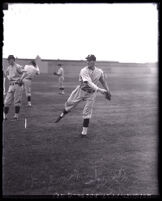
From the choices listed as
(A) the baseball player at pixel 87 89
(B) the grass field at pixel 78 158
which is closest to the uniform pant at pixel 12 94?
(B) the grass field at pixel 78 158

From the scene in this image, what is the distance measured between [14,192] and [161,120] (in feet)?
7.53

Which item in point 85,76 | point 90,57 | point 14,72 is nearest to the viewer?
point 90,57

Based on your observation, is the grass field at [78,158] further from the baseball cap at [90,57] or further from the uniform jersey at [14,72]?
the baseball cap at [90,57]

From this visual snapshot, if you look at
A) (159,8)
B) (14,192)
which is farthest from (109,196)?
(159,8)

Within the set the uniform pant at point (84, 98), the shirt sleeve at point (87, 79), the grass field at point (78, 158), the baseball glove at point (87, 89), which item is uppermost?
the shirt sleeve at point (87, 79)

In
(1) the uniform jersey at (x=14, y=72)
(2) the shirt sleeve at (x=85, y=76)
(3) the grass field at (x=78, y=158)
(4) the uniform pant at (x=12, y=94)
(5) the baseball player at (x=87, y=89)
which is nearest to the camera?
(3) the grass field at (x=78, y=158)

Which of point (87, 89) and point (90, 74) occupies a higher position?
point (90, 74)

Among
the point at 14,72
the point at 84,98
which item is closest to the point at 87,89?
the point at 84,98

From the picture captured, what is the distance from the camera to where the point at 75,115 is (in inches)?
467

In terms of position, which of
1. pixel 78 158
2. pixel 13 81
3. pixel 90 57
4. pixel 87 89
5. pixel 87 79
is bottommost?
pixel 78 158

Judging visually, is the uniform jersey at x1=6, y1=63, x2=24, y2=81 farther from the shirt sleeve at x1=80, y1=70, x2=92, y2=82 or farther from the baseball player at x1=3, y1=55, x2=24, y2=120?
the shirt sleeve at x1=80, y1=70, x2=92, y2=82

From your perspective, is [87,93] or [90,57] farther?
[87,93]

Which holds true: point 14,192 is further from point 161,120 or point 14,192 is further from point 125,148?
point 125,148

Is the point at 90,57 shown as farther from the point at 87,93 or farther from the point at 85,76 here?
the point at 87,93
